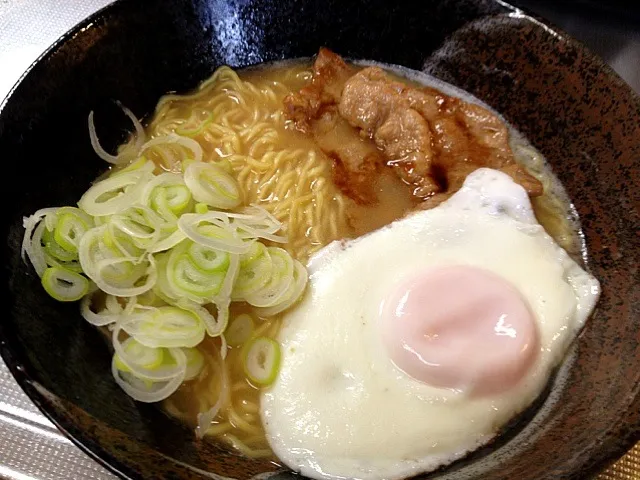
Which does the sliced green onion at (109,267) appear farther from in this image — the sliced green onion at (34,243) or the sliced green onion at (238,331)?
the sliced green onion at (238,331)

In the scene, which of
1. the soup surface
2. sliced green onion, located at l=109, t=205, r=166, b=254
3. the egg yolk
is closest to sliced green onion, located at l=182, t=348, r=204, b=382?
the soup surface

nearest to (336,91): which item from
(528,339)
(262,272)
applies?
(262,272)

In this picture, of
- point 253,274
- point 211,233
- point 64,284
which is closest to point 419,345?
point 253,274

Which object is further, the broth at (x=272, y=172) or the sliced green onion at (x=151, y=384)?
the broth at (x=272, y=172)

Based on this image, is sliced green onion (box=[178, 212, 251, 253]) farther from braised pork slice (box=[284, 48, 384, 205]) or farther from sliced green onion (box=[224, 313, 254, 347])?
braised pork slice (box=[284, 48, 384, 205])

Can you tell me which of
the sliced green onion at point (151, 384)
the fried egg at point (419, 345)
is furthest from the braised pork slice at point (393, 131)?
the sliced green onion at point (151, 384)

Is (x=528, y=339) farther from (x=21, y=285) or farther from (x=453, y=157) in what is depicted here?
(x=21, y=285)

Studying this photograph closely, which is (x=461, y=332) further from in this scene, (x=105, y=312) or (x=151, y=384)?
(x=105, y=312)
